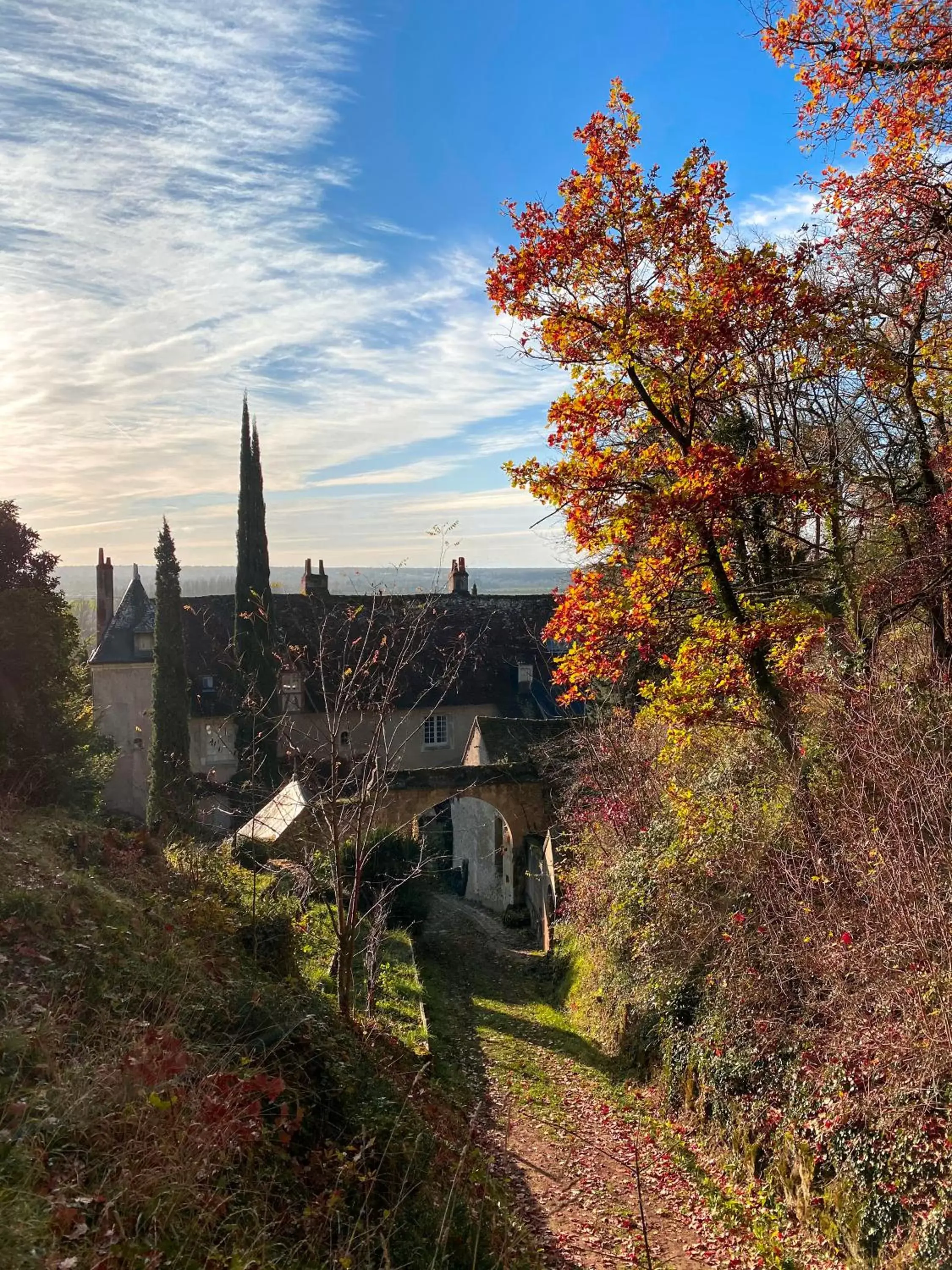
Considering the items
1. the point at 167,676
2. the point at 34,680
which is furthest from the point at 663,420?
the point at 167,676

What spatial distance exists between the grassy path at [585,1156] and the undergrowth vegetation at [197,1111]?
1.14m

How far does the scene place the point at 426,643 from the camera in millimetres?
30703

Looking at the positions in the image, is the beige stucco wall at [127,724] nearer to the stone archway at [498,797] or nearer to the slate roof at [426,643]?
the slate roof at [426,643]

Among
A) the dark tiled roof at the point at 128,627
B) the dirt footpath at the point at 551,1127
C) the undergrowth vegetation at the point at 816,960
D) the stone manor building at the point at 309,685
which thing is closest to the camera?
the undergrowth vegetation at the point at 816,960

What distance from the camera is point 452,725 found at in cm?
3325

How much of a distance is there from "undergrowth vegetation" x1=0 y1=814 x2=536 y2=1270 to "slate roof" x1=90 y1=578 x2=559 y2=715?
20837mm

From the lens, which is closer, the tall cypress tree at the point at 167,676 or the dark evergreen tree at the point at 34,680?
the dark evergreen tree at the point at 34,680

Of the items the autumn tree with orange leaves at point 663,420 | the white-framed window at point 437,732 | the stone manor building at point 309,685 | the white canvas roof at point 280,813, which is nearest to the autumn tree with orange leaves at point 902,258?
the autumn tree with orange leaves at point 663,420

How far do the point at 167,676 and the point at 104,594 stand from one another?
30.7 feet

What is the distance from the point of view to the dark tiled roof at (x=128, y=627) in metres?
32.7

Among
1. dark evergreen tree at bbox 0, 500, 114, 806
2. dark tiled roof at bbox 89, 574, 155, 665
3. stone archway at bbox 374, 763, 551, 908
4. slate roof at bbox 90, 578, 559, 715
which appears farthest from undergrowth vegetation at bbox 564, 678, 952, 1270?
dark tiled roof at bbox 89, 574, 155, 665

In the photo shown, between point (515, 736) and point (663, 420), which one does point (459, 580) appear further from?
point (663, 420)

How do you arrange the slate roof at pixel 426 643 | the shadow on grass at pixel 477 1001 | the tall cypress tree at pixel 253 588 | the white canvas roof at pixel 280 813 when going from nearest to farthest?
the shadow on grass at pixel 477 1001 → the white canvas roof at pixel 280 813 → the tall cypress tree at pixel 253 588 → the slate roof at pixel 426 643

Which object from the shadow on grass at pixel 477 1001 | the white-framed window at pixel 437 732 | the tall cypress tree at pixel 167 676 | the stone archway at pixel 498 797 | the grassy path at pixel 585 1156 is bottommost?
the shadow on grass at pixel 477 1001
